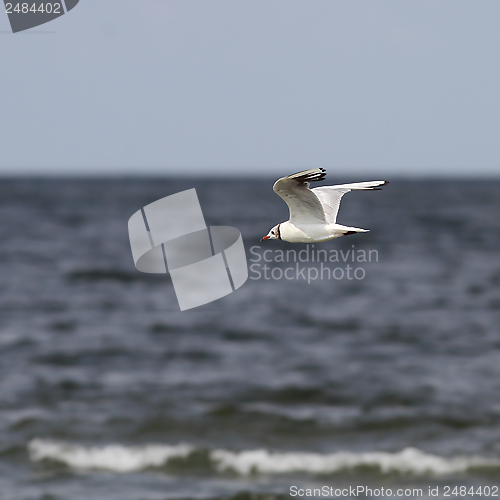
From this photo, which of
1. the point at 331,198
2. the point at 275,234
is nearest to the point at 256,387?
the point at 331,198

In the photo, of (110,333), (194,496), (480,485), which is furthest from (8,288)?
(480,485)

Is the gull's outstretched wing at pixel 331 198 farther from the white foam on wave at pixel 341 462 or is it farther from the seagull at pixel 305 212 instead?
the white foam on wave at pixel 341 462

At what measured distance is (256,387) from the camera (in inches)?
832

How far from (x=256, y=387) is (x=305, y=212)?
1740 centimetres

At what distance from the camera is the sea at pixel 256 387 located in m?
16.0

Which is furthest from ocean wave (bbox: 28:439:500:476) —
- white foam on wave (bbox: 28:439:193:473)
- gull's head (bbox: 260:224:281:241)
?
gull's head (bbox: 260:224:281:241)

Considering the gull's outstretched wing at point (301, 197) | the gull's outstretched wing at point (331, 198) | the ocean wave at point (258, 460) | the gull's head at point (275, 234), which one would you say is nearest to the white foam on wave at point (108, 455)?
the ocean wave at point (258, 460)

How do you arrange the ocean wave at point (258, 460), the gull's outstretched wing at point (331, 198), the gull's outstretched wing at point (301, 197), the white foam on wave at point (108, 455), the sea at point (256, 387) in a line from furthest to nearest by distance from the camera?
the white foam on wave at point (108, 455), the ocean wave at point (258, 460), the sea at point (256, 387), the gull's outstretched wing at point (331, 198), the gull's outstretched wing at point (301, 197)

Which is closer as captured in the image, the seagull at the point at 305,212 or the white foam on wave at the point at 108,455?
the seagull at the point at 305,212

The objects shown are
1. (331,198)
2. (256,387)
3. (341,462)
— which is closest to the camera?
(331,198)

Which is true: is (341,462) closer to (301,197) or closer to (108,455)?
(108,455)

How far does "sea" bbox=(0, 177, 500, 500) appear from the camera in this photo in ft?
52.4

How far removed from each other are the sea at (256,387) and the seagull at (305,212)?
186cm

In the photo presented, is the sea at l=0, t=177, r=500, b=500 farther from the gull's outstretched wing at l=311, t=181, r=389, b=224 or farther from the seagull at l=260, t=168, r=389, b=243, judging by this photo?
the seagull at l=260, t=168, r=389, b=243
